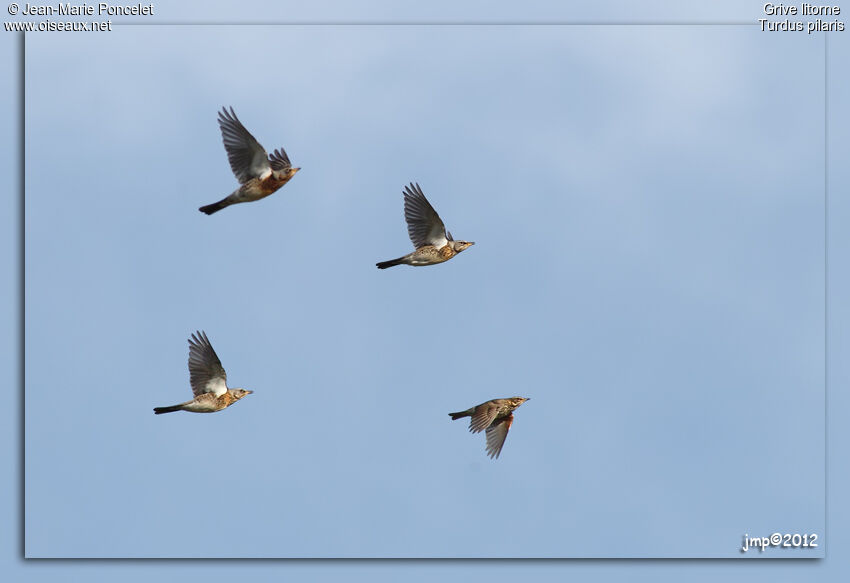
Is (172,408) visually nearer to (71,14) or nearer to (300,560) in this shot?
(300,560)

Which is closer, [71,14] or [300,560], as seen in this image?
[300,560]

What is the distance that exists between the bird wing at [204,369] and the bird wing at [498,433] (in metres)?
4.31

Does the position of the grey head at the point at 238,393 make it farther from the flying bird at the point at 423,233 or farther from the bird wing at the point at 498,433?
the bird wing at the point at 498,433

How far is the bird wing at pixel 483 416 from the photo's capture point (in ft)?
76.9

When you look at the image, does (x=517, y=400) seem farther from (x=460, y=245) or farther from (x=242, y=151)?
(x=242, y=151)

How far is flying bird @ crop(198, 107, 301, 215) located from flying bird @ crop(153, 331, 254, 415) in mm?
2081

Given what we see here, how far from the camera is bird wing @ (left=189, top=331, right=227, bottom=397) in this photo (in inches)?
895

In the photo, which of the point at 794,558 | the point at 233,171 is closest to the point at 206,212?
the point at 233,171

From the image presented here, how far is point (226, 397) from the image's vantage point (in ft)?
76.5

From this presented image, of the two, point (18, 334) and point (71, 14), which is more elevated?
point (71, 14)

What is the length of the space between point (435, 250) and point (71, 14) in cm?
674

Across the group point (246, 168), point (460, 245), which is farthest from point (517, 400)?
point (246, 168)

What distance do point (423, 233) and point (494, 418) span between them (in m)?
3.14

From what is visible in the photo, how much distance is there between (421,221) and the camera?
76.4 feet
